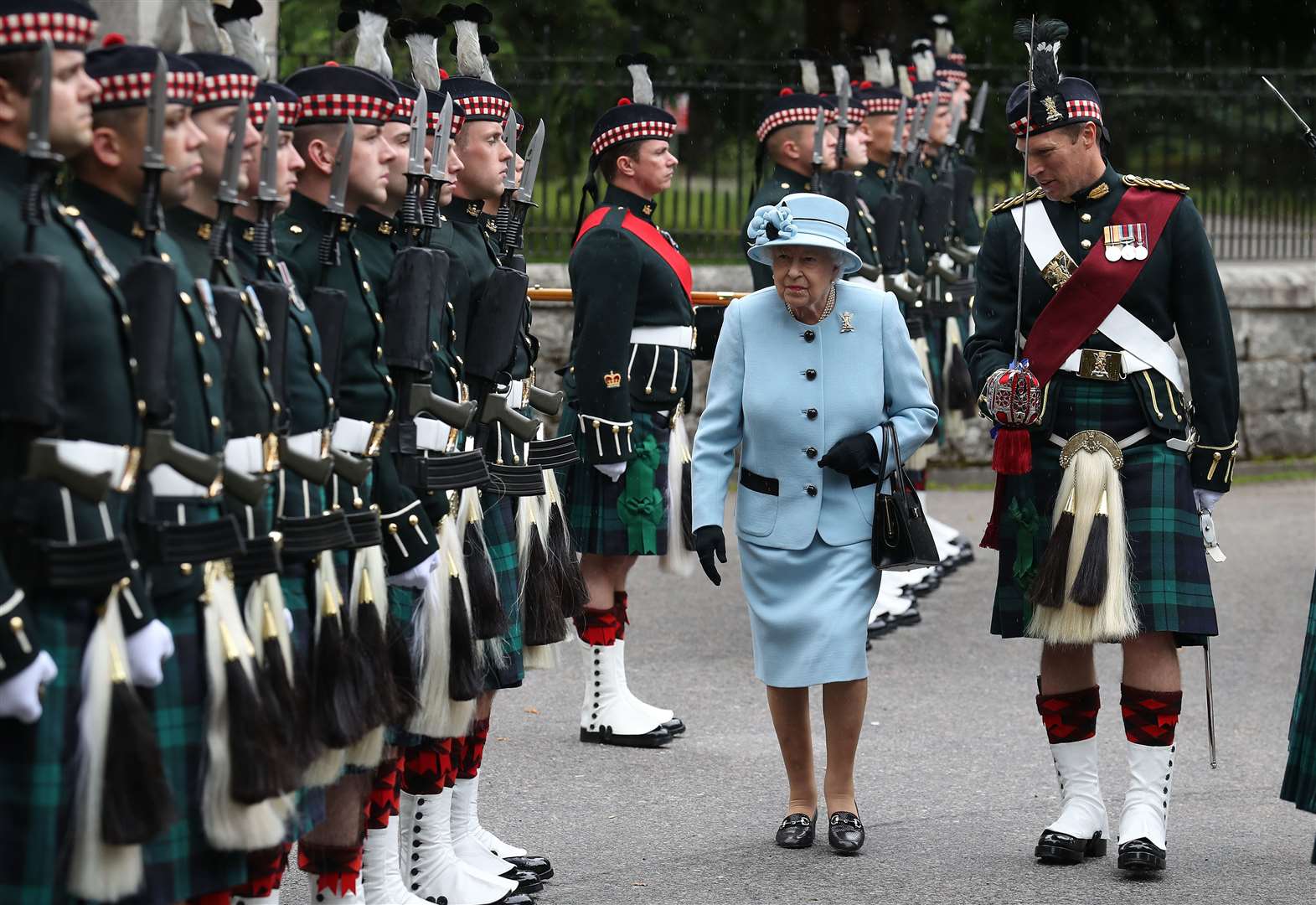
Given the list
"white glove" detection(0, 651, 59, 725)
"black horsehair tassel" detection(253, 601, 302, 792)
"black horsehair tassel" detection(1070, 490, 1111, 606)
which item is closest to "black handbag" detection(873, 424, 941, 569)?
"black horsehair tassel" detection(1070, 490, 1111, 606)

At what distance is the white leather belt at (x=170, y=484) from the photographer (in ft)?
12.0

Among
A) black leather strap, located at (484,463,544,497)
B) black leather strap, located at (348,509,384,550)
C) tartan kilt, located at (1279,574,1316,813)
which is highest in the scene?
black leather strap, located at (348,509,384,550)

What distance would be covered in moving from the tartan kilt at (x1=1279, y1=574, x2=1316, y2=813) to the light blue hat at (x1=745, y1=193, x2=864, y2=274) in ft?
5.20

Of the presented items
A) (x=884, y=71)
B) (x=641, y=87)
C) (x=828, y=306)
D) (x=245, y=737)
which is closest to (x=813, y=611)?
(x=828, y=306)

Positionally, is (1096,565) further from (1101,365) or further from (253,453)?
→ (253,453)

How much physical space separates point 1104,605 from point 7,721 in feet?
10.0

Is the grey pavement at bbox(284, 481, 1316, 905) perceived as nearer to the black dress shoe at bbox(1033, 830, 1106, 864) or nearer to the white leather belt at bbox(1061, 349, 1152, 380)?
the black dress shoe at bbox(1033, 830, 1106, 864)

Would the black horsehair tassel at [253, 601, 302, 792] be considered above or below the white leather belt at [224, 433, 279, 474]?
below

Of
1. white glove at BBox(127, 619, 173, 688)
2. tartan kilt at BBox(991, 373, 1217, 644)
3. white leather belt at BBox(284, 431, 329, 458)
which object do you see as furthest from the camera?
tartan kilt at BBox(991, 373, 1217, 644)

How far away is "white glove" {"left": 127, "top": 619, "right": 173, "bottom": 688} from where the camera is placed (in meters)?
3.47

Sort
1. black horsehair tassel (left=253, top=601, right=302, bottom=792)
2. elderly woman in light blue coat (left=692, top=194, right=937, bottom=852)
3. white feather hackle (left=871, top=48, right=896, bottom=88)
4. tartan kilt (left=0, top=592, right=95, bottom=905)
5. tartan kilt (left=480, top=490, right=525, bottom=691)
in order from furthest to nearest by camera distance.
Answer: white feather hackle (left=871, top=48, right=896, bottom=88) < elderly woman in light blue coat (left=692, top=194, right=937, bottom=852) < tartan kilt (left=480, top=490, right=525, bottom=691) < black horsehair tassel (left=253, top=601, right=302, bottom=792) < tartan kilt (left=0, top=592, right=95, bottom=905)

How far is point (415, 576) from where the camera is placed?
4.59m

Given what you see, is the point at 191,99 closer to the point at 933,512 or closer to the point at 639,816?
the point at 639,816

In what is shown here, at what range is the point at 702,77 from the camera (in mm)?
12750
